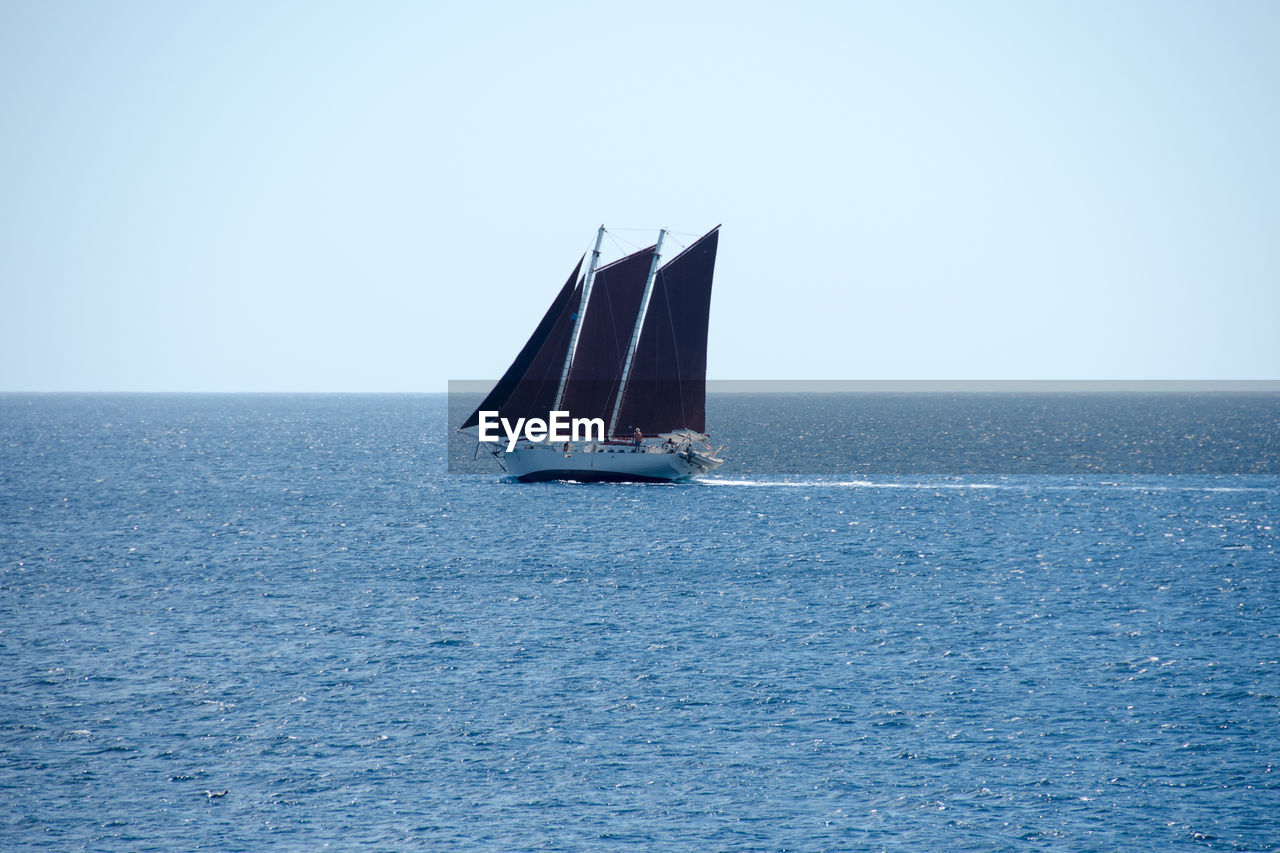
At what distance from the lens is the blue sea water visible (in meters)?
27.2

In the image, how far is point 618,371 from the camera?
8450 centimetres

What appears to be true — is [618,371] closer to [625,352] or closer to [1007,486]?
[625,352]

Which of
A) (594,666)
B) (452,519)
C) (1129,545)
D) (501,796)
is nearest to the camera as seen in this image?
(501,796)

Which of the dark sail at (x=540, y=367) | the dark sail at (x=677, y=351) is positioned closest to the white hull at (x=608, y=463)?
the dark sail at (x=677, y=351)

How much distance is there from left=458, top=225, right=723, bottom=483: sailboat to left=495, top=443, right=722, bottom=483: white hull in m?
0.10

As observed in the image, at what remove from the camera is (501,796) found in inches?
1114

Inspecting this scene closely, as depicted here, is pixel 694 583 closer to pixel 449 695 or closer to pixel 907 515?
pixel 449 695

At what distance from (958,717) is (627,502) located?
168 feet

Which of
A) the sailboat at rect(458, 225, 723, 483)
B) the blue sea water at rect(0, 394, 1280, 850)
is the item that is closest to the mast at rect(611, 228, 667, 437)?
the sailboat at rect(458, 225, 723, 483)

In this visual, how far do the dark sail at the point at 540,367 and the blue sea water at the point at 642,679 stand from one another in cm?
941

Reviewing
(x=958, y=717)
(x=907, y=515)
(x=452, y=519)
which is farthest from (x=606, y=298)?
(x=958, y=717)

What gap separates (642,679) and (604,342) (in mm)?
49483

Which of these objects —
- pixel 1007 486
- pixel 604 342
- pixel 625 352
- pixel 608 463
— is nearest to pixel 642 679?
pixel 608 463

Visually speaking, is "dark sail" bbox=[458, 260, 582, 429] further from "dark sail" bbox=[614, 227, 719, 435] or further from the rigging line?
the rigging line
